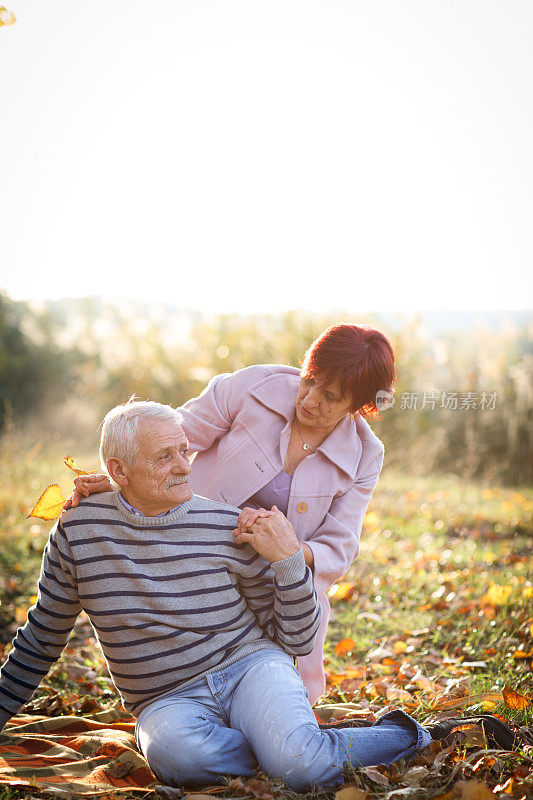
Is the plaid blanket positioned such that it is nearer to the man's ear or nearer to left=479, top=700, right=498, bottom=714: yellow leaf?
the man's ear

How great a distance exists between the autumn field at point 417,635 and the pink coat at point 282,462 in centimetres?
66

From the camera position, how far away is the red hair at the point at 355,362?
276 centimetres

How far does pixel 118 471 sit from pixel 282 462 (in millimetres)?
786

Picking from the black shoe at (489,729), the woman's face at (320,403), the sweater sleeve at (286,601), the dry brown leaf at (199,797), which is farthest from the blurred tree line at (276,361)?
the dry brown leaf at (199,797)

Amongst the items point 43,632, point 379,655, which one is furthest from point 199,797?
point 379,655

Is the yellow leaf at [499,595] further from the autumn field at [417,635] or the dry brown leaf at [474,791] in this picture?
the dry brown leaf at [474,791]

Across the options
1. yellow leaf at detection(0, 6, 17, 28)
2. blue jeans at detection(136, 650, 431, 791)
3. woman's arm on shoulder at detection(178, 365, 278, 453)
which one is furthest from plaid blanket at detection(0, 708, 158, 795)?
yellow leaf at detection(0, 6, 17, 28)

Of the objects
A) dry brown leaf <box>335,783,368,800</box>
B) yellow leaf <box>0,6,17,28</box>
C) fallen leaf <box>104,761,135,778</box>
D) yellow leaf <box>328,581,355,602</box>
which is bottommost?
yellow leaf <box>328,581,355,602</box>

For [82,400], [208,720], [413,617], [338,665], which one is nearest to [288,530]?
[208,720]

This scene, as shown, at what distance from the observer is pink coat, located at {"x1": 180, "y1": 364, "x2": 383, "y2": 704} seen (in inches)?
116

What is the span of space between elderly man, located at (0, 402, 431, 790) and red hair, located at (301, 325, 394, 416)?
632mm

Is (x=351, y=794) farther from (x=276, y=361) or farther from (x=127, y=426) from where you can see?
(x=276, y=361)

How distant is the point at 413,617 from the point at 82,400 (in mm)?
8716

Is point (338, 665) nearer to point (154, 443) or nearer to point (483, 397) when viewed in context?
point (154, 443)
